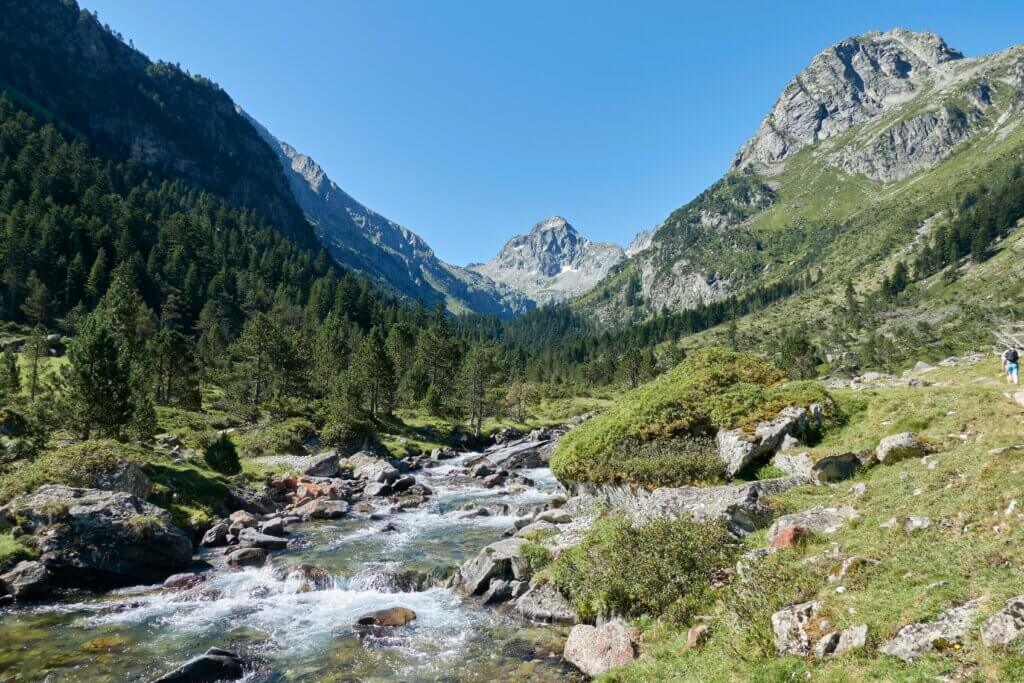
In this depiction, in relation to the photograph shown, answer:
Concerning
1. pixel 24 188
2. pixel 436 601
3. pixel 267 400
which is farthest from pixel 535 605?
pixel 24 188

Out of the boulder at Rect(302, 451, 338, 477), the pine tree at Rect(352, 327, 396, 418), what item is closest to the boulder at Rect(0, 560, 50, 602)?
the boulder at Rect(302, 451, 338, 477)

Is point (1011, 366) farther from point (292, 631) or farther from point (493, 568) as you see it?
point (292, 631)

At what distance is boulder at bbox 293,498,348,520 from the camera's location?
3675 cm

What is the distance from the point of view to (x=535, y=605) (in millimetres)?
18797

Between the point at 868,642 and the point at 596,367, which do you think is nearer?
the point at 868,642

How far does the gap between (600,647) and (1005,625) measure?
9.35m

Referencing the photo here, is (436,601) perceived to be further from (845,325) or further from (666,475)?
(845,325)

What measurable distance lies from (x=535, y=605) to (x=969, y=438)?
15249mm

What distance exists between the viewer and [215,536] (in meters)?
29.8

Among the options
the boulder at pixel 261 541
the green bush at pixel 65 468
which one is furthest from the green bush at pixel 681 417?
the green bush at pixel 65 468

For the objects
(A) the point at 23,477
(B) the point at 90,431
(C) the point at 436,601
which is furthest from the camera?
(B) the point at 90,431

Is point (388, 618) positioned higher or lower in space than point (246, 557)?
lower

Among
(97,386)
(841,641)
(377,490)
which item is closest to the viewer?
(841,641)

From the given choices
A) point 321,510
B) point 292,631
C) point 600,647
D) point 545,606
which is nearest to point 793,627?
point 600,647
